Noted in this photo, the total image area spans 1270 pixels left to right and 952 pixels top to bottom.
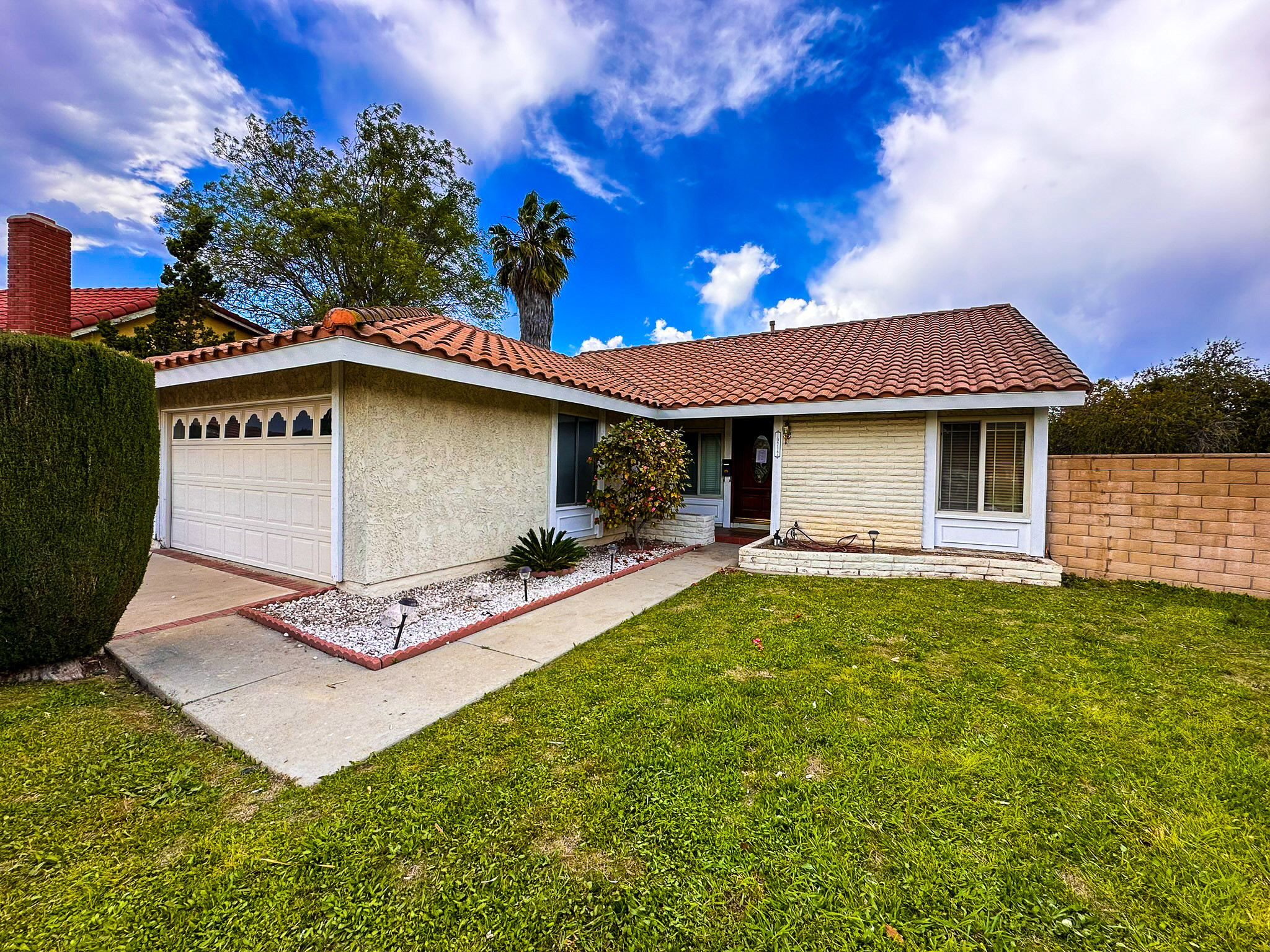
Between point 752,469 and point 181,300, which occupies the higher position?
point 181,300

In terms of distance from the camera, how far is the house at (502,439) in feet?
20.5

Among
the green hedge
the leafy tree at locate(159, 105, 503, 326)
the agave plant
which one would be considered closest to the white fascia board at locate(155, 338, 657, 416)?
the green hedge

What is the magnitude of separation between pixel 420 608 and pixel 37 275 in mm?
6588

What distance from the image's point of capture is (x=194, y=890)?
81.2 inches

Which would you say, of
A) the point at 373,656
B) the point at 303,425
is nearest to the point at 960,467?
the point at 373,656

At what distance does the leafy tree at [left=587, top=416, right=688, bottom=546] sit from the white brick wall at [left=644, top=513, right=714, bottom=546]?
138 centimetres

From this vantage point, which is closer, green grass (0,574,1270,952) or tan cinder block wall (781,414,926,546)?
green grass (0,574,1270,952)

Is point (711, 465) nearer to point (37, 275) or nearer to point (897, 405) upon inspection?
point (897, 405)

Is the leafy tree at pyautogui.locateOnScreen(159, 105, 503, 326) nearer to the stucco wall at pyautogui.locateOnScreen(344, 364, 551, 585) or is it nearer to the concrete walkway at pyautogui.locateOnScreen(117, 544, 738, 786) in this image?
the stucco wall at pyautogui.locateOnScreen(344, 364, 551, 585)

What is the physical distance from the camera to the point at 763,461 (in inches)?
460

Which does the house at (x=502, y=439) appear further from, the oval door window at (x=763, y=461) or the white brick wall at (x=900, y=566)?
the white brick wall at (x=900, y=566)

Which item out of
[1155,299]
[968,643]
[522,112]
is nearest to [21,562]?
[968,643]

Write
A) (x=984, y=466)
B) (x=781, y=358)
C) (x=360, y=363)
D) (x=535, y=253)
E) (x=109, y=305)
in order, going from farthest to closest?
(x=535, y=253), (x=109, y=305), (x=781, y=358), (x=984, y=466), (x=360, y=363)

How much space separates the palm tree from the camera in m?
17.6
